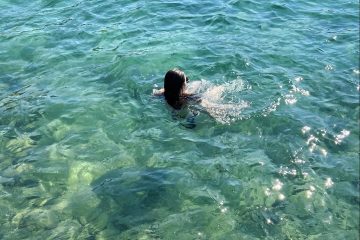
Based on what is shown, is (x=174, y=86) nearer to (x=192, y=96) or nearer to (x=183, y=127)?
(x=192, y=96)

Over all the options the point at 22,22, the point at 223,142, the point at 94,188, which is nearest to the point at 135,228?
the point at 94,188

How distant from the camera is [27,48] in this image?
41.7 feet

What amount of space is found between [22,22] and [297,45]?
8.89 m

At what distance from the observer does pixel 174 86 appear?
8.88 m

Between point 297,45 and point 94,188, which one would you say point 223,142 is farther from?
point 297,45

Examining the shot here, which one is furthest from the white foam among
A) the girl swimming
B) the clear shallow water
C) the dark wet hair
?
the dark wet hair

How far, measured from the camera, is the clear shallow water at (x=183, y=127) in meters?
7.04

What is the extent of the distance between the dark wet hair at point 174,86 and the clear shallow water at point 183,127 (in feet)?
1.64

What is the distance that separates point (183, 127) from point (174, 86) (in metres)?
0.91

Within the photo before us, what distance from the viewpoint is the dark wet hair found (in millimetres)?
8781

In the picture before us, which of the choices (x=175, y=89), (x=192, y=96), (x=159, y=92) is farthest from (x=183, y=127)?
(x=159, y=92)

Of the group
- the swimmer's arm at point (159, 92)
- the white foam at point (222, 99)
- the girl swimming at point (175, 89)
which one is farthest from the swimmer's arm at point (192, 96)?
the swimmer's arm at point (159, 92)

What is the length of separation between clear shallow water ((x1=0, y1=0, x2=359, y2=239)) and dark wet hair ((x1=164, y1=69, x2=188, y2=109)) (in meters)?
0.50

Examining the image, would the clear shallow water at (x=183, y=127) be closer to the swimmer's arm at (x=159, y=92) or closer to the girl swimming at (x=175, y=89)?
the swimmer's arm at (x=159, y=92)
